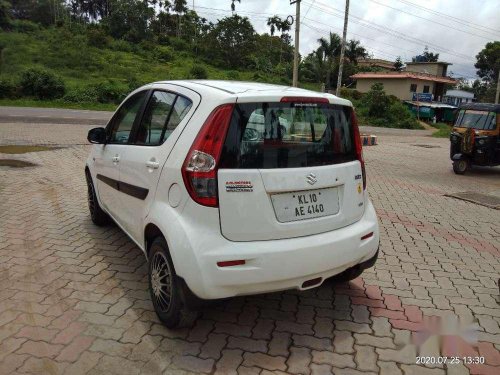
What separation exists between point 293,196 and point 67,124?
58.5ft

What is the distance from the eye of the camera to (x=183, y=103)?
300cm

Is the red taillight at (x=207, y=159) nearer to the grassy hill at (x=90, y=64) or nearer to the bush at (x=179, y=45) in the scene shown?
the grassy hill at (x=90, y=64)

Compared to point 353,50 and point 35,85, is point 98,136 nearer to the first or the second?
point 35,85

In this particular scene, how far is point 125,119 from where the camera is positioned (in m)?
3.98

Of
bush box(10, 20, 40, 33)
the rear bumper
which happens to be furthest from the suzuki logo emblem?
bush box(10, 20, 40, 33)

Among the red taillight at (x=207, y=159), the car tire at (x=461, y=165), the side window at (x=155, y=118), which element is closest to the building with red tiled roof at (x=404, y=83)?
the car tire at (x=461, y=165)

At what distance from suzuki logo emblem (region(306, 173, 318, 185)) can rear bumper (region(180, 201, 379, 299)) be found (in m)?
0.36

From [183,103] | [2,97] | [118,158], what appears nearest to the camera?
[183,103]

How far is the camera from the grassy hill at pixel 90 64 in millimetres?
31359

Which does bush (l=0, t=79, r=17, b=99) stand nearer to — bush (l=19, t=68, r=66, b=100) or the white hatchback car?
bush (l=19, t=68, r=66, b=100)

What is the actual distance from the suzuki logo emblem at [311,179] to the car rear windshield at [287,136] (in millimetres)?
76

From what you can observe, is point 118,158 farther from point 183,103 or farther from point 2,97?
point 2,97

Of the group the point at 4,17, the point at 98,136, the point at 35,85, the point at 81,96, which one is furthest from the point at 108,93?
the point at 98,136

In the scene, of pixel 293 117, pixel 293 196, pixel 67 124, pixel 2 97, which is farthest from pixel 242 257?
pixel 2 97
